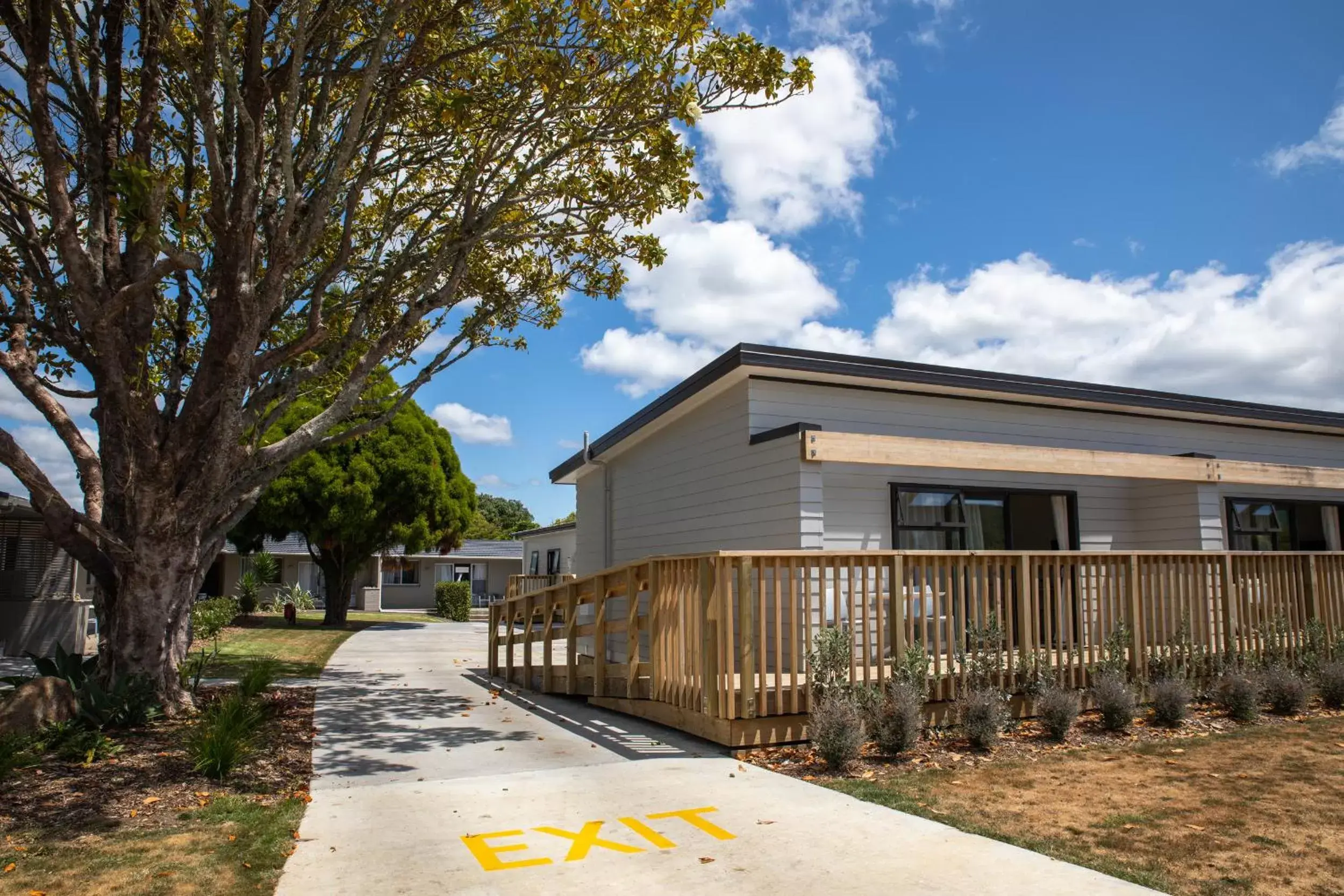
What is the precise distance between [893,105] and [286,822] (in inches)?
410

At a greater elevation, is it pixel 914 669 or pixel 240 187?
pixel 240 187

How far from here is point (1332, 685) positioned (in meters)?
8.79

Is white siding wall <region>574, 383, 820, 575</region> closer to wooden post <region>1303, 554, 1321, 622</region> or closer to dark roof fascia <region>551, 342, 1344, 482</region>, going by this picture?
dark roof fascia <region>551, 342, 1344, 482</region>

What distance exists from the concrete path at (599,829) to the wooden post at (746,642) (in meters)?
0.48

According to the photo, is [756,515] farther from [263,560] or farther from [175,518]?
[263,560]

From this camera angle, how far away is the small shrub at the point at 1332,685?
876cm

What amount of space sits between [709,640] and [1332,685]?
258 inches

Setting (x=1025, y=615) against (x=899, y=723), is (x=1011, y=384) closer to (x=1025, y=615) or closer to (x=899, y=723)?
(x=1025, y=615)

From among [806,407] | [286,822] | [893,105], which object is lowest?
[286,822]

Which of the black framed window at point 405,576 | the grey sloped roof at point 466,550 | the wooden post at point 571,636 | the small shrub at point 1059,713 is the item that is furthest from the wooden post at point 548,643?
the black framed window at point 405,576

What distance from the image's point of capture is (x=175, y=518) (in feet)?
25.1

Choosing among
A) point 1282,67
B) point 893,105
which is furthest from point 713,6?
point 1282,67

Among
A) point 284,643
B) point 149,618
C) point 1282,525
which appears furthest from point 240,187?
point 1282,525

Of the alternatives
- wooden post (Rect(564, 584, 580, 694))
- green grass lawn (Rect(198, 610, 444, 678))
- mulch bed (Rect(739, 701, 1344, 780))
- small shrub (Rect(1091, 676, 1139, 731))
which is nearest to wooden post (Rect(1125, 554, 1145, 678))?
mulch bed (Rect(739, 701, 1344, 780))
